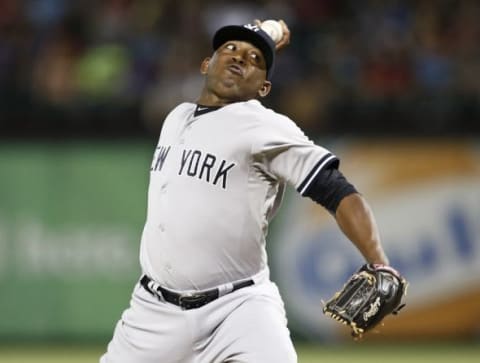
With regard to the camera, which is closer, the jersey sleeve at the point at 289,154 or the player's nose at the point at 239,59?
the jersey sleeve at the point at 289,154

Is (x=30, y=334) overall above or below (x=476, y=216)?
below

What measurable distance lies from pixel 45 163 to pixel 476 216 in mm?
3745

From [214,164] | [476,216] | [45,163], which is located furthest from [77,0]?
[214,164]

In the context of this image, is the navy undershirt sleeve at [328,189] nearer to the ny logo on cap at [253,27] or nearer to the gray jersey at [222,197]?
the gray jersey at [222,197]

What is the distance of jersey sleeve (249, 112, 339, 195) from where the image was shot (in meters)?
4.34

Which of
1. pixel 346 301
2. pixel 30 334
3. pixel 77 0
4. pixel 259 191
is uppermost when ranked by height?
pixel 77 0

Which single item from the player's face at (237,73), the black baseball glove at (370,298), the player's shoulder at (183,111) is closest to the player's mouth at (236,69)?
the player's face at (237,73)

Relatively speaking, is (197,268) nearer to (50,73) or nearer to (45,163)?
(45,163)

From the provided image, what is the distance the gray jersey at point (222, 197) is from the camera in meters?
4.49

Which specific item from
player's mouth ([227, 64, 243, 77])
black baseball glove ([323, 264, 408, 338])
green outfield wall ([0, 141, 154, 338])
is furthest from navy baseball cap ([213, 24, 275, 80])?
green outfield wall ([0, 141, 154, 338])

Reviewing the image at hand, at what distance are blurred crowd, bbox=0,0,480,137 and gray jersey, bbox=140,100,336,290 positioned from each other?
16.6 feet

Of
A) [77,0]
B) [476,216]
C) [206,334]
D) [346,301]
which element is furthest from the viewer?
[77,0]

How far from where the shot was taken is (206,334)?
4.52m

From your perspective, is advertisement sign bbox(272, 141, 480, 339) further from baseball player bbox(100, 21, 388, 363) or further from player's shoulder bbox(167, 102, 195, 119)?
baseball player bbox(100, 21, 388, 363)
